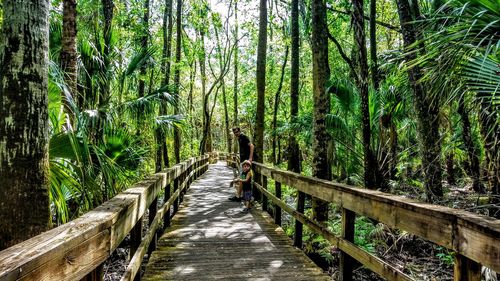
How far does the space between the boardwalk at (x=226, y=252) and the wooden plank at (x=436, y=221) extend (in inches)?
41.7

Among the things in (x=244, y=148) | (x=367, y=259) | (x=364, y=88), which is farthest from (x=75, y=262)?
(x=244, y=148)

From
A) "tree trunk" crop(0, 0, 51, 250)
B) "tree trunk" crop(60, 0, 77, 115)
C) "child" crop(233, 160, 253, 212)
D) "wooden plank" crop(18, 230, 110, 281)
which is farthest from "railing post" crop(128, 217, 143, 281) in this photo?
"child" crop(233, 160, 253, 212)

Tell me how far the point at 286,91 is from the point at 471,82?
23236mm

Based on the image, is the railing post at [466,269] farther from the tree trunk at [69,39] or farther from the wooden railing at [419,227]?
the tree trunk at [69,39]

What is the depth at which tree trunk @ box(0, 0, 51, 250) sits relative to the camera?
231 centimetres

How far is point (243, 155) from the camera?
8492 millimetres

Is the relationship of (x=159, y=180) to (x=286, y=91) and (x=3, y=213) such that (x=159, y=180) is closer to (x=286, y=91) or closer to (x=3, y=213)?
(x=3, y=213)

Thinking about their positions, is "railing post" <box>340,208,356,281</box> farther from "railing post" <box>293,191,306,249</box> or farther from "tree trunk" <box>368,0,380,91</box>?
"tree trunk" <box>368,0,380,91</box>

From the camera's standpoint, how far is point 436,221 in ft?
7.06

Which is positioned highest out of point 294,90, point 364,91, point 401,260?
point 294,90

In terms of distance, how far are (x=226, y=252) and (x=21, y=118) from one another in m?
2.94

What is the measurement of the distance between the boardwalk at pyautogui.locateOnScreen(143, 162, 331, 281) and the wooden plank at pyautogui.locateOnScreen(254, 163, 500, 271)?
1.06 metres

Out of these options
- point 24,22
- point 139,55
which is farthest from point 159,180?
point 139,55

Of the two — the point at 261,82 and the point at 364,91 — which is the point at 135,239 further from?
the point at 261,82
